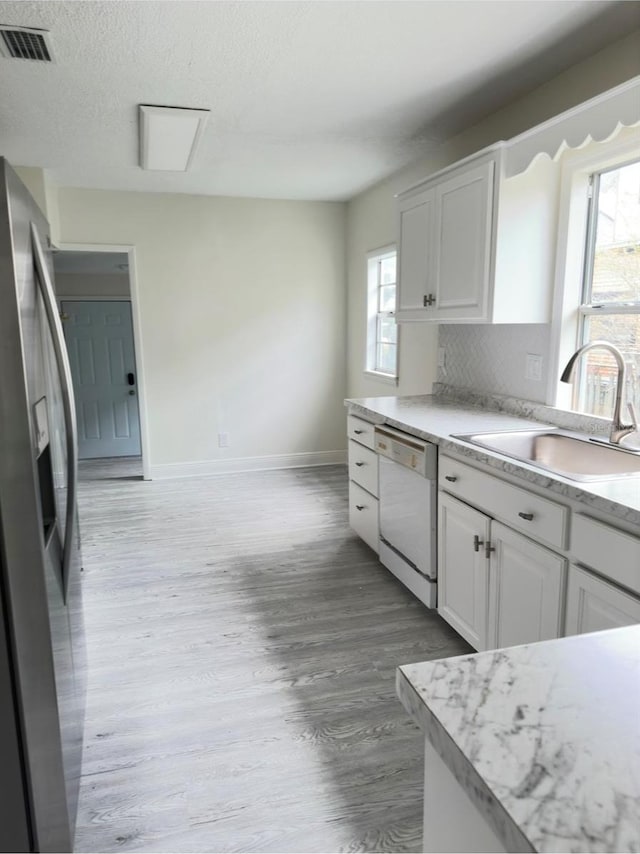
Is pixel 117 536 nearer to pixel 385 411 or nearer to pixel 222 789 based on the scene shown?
pixel 385 411

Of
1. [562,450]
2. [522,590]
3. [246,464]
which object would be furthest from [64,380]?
[246,464]

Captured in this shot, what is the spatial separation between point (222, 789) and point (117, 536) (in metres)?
2.44

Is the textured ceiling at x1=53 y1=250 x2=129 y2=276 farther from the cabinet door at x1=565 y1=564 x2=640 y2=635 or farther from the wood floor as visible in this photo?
the cabinet door at x1=565 y1=564 x2=640 y2=635

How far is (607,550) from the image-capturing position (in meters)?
1.61

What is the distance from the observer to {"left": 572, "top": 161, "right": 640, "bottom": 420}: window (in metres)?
2.40

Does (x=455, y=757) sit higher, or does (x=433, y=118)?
(x=433, y=118)

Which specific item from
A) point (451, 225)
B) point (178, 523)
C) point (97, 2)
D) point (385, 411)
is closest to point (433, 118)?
point (451, 225)

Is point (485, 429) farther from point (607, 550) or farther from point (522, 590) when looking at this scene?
point (607, 550)

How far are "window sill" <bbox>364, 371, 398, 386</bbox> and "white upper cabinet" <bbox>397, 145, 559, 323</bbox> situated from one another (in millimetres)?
1542

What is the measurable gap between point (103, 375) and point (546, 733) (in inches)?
260

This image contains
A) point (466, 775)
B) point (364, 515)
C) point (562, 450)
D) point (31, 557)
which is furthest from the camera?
point (364, 515)

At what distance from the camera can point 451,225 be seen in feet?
9.73

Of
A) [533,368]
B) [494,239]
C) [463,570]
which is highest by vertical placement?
[494,239]

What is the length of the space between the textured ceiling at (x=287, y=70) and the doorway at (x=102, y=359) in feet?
8.87
